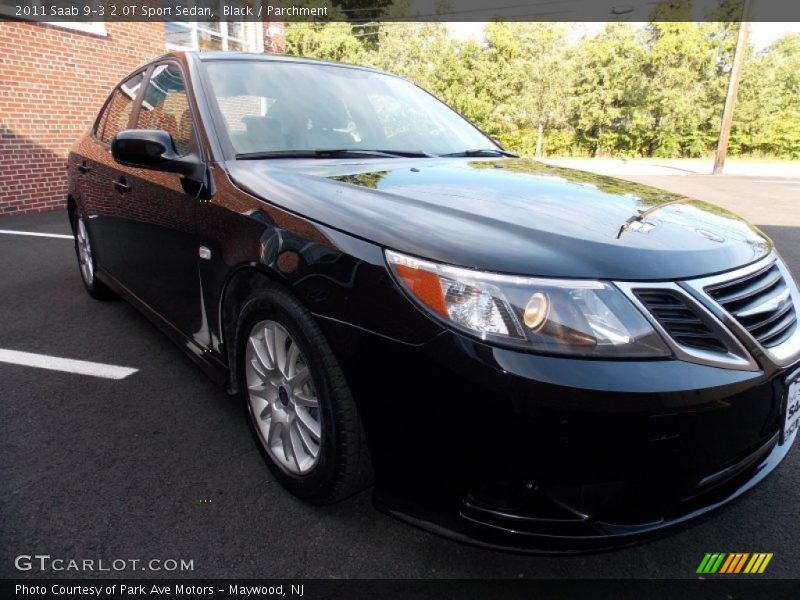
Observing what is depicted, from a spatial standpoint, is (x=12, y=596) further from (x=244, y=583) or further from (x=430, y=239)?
(x=430, y=239)

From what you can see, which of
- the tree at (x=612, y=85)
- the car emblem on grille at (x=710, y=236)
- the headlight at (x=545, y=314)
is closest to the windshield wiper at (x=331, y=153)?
the headlight at (x=545, y=314)

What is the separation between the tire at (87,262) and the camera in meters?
3.91

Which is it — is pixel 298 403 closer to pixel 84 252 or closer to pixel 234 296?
pixel 234 296

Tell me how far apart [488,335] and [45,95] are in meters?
9.07

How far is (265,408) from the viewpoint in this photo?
2094 millimetres

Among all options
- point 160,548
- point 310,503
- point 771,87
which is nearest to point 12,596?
point 160,548

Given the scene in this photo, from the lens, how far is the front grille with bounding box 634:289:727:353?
55.3 inches

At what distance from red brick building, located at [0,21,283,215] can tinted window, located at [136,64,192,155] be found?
6208mm

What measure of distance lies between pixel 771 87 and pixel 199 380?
32028mm

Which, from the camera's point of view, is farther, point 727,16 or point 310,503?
point 727,16

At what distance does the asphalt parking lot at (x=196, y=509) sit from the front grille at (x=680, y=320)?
1.67ft

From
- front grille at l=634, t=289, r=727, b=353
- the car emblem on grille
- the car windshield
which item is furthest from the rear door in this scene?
the car emblem on grille

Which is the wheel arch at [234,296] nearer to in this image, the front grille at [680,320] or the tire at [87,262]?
the front grille at [680,320]

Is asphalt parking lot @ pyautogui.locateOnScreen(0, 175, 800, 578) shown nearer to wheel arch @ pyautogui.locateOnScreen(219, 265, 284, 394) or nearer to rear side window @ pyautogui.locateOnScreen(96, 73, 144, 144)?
wheel arch @ pyautogui.locateOnScreen(219, 265, 284, 394)
